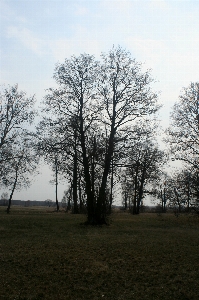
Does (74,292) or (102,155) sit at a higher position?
(102,155)

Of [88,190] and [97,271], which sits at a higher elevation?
[88,190]

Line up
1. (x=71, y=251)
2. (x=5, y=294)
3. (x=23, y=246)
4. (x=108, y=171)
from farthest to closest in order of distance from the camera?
(x=108, y=171) → (x=23, y=246) → (x=71, y=251) → (x=5, y=294)

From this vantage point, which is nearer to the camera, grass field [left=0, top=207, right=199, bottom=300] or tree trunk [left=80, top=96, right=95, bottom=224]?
grass field [left=0, top=207, right=199, bottom=300]

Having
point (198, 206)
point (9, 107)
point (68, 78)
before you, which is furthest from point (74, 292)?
point (9, 107)

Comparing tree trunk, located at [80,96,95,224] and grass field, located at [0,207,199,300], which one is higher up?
tree trunk, located at [80,96,95,224]

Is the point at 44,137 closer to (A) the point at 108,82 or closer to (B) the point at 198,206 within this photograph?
(A) the point at 108,82

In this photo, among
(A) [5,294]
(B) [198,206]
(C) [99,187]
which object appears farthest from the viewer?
(B) [198,206]

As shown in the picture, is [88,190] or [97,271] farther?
[88,190]

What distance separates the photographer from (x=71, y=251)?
10.1 meters

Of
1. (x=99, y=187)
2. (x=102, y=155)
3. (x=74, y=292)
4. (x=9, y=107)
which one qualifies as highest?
(x=9, y=107)

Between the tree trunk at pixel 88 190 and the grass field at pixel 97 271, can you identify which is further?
the tree trunk at pixel 88 190

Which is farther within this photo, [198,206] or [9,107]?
[9,107]

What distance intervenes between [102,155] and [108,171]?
4.50 ft

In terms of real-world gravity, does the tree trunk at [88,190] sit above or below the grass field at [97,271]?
above
